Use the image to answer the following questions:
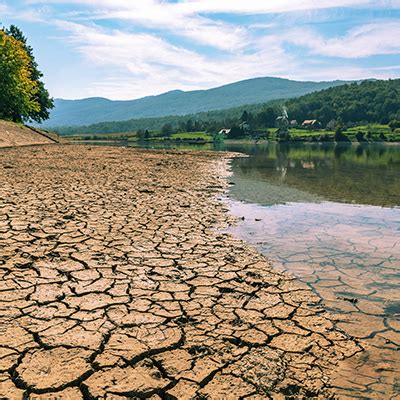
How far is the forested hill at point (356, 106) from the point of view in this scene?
11194 cm

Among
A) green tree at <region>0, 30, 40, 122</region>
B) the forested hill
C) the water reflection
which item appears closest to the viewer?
the water reflection

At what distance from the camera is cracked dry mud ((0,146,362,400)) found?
10.5ft

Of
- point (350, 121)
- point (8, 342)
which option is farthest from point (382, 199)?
point (350, 121)

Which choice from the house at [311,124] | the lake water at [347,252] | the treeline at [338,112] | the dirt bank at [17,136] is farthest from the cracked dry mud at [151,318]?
the house at [311,124]

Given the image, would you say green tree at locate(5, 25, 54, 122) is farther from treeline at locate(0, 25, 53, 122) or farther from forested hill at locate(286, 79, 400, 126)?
forested hill at locate(286, 79, 400, 126)

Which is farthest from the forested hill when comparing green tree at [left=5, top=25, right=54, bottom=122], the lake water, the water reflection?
the lake water

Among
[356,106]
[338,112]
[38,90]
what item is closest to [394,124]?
[356,106]

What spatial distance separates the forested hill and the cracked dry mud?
365 feet

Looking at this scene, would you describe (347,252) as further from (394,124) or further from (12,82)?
(394,124)

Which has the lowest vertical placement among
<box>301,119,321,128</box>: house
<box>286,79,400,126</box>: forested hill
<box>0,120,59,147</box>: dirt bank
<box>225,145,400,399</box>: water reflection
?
<box>225,145,400,399</box>: water reflection

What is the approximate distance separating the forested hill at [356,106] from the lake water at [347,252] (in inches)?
4074

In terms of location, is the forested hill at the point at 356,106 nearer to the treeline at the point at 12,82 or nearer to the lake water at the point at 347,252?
the treeline at the point at 12,82

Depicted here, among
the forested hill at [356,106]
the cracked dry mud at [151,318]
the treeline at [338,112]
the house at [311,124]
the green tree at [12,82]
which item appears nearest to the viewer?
the cracked dry mud at [151,318]

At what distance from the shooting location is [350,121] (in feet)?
373
